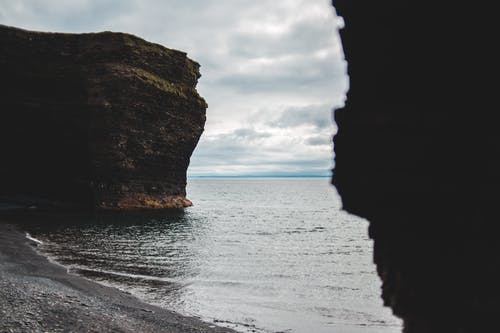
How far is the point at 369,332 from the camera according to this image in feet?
40.8

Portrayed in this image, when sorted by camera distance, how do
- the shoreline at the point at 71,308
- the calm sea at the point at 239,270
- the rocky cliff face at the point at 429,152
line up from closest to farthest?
the rocky cliff face at the point at 429,152 → the shoreline at the point at 71,308 → the calm sea at the point at 239,270

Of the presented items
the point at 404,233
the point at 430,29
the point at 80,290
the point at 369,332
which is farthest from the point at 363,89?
the point at 80,290

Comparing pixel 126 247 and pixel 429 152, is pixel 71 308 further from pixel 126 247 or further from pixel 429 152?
pixel 126 247

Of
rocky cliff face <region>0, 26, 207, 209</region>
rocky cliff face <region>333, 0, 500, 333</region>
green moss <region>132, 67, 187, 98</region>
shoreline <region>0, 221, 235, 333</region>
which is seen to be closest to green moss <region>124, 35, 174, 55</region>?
rocky cliff face <region>0, 26, 207, 209</region>

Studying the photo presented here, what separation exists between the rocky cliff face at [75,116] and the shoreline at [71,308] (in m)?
33.3

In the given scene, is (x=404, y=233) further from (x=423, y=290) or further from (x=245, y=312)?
(x=245, y=312)

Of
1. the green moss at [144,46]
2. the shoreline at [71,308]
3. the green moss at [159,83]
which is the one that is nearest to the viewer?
the shoreline at [71,308]

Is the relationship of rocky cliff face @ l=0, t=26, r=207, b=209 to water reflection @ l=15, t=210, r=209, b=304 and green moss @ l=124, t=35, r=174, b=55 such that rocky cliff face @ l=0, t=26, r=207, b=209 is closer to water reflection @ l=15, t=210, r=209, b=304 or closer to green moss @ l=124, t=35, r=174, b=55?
green moss @ l=124, t=35, r=174, b=55

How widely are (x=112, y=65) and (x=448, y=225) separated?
163 feet

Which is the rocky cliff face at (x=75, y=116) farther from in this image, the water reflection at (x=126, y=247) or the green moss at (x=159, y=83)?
the water reflection at (x=126, y=247)

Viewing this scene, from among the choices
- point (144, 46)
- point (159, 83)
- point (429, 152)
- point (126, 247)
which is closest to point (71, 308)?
point (429, 152)

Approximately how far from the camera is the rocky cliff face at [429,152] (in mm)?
4980

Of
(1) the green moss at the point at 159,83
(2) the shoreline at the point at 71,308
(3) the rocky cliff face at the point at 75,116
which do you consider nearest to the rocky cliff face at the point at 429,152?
(2) the shoreline at the point at 71,308

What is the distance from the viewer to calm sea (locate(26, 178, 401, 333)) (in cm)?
1380
